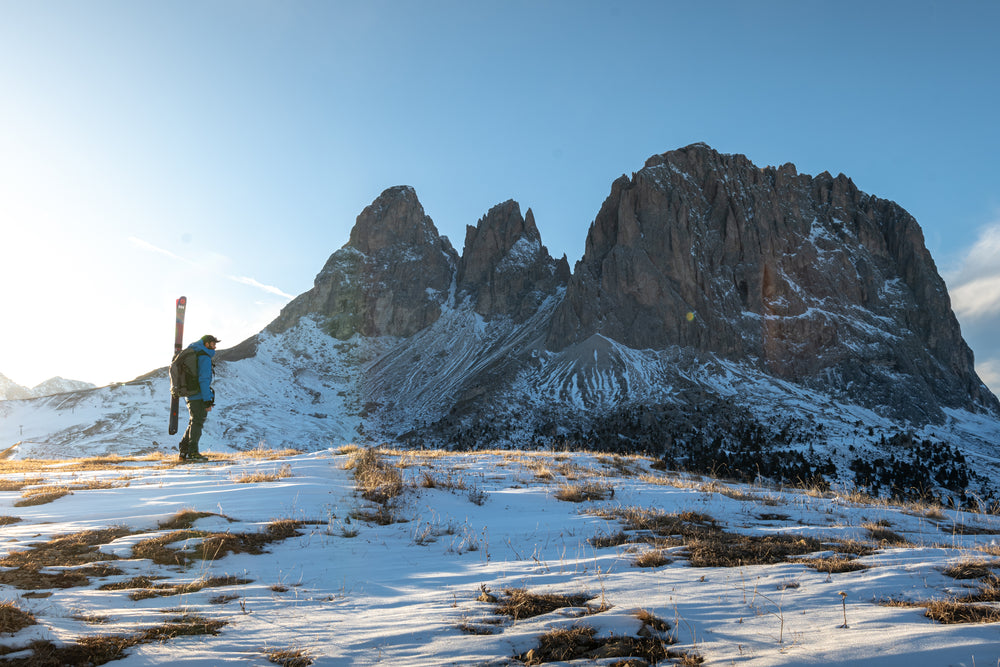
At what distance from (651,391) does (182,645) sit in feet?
260

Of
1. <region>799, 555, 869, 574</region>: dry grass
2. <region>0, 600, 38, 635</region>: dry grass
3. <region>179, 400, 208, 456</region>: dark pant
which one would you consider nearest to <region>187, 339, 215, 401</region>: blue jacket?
<region>179, 400, 208, 456</region>: dark pant

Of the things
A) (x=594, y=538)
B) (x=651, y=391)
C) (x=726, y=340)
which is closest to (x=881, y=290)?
(x=726, y=340)

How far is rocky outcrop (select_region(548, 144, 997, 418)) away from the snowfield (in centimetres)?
8628

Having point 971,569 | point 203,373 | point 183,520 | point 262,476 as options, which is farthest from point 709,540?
point 203,373

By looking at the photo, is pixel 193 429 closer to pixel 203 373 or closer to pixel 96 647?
pixel 203 373

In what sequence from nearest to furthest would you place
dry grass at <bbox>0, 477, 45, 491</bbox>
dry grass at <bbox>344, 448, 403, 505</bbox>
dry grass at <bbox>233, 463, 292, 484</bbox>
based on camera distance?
1. dry grass at <bbox>344, 448, 403, 505</bbox>
2. dry grass at <bbox>0, 477, 45, 491</bbox>
3. dry grass at <bbox>233, 463, 292, 484</bbox>

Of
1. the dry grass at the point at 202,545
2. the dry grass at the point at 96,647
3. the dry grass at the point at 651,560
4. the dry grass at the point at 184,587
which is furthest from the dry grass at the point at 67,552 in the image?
the dry grass at the point at 651,560

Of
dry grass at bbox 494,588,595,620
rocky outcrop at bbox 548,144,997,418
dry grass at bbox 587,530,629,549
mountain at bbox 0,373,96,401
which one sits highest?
rocky outcrop at bbox 548,144,997,418

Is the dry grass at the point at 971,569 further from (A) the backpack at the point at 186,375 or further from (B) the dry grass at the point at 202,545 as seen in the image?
(A) the backpack at the point at 186,375

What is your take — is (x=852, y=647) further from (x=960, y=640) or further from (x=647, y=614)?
(x=647, y=614)

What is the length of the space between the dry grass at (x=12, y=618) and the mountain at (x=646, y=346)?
5441 centimetres

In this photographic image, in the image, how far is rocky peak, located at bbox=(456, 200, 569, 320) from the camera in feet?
378

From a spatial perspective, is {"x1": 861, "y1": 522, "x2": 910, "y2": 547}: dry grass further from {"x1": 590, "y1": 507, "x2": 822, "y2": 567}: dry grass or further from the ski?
the ski

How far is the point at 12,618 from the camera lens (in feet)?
10.2
